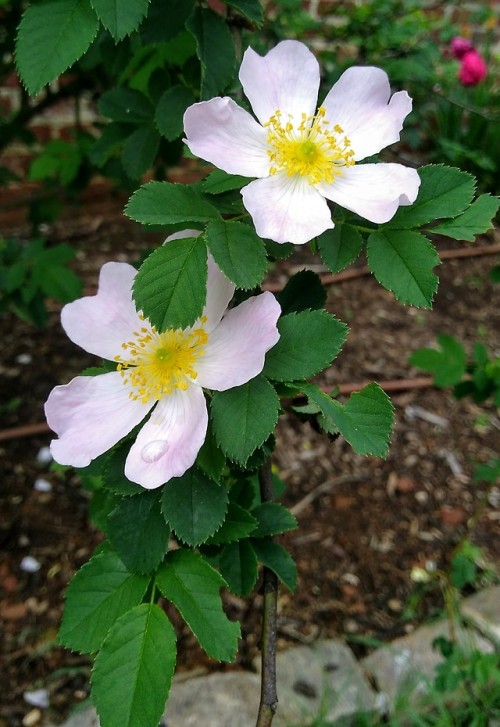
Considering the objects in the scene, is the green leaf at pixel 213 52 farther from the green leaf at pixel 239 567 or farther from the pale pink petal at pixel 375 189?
the green leaf at pixel 239 567

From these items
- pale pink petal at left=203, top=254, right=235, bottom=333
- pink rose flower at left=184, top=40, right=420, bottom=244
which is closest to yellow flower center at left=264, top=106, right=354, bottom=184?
pink rose flower at left=184, top=40, right=420, bottom=244

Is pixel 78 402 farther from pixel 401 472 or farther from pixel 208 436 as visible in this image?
pixel 401 472

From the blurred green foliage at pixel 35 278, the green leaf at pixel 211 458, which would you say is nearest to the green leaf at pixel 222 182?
the green leaf at pixel 211 458

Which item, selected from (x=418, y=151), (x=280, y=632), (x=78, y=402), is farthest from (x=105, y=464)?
(x=418, y=151)

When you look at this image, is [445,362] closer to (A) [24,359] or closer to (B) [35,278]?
(B) [35,278]

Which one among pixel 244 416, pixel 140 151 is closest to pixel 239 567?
pixel 244 416
